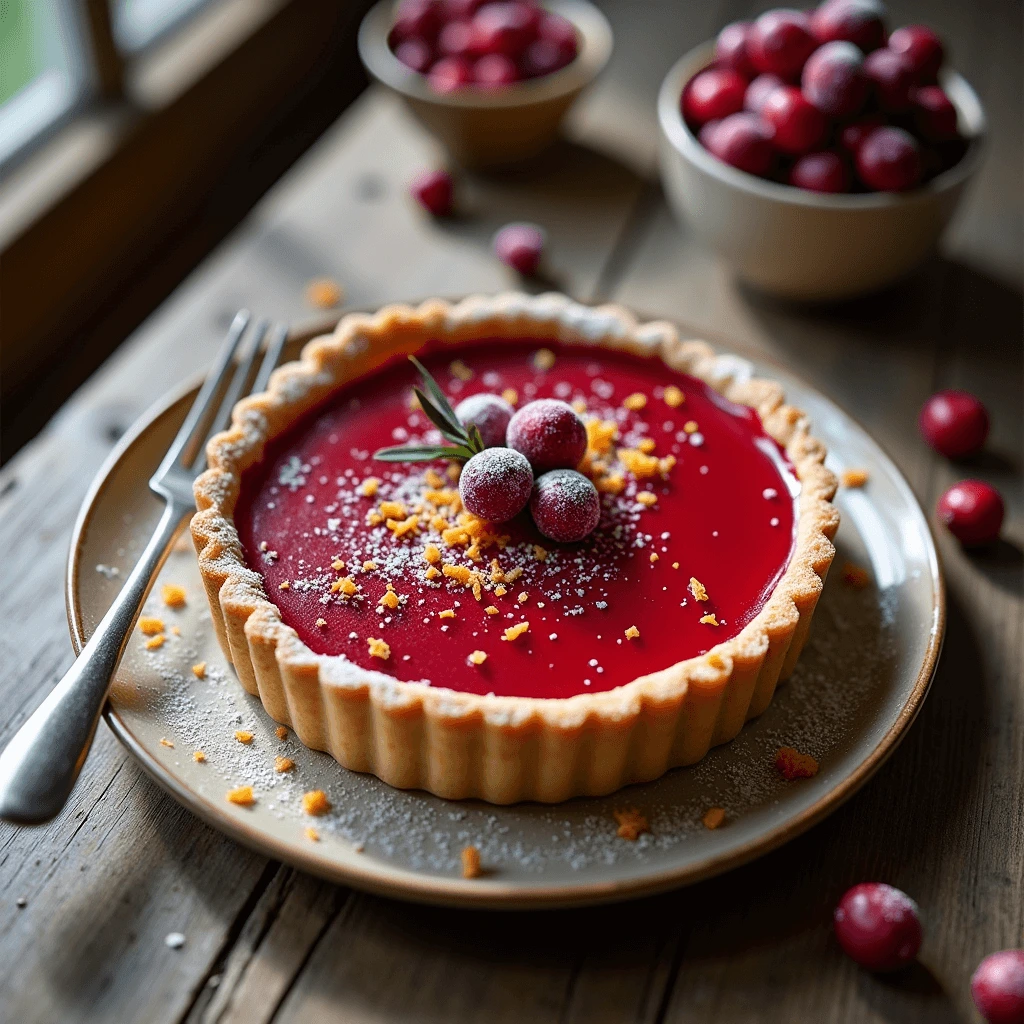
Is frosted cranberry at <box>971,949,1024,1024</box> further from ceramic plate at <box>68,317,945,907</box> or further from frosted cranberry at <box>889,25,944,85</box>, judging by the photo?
frosted cranberry at <box>889,25,944,85</box>

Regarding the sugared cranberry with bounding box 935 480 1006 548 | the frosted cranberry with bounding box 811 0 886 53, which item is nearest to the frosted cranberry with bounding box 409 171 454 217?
the frosted cranberry with bounding box 811 0 886 53

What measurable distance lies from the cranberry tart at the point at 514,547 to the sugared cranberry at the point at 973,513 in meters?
0.33

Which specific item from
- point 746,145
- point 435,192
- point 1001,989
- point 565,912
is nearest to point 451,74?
point 435,192

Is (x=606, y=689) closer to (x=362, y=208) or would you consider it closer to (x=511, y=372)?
(x=511, y=372)

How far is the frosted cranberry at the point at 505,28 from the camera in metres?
2.78

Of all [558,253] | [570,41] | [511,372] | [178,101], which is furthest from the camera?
[178,101]

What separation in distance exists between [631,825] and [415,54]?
2.12 m

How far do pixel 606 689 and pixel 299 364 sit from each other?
Result: 86 centimetres

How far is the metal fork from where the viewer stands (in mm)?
1352

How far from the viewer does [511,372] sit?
205 centimetres

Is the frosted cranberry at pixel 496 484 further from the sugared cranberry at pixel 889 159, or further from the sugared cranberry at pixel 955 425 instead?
the sugared cranberry at pixel 889 159

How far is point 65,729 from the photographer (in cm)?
142

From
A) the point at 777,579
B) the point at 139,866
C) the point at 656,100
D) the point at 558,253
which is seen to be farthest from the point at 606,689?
the point at 656,100

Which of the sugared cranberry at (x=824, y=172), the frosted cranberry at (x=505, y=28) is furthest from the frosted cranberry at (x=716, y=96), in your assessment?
the frosted cranberry at (x=505, y=28)
